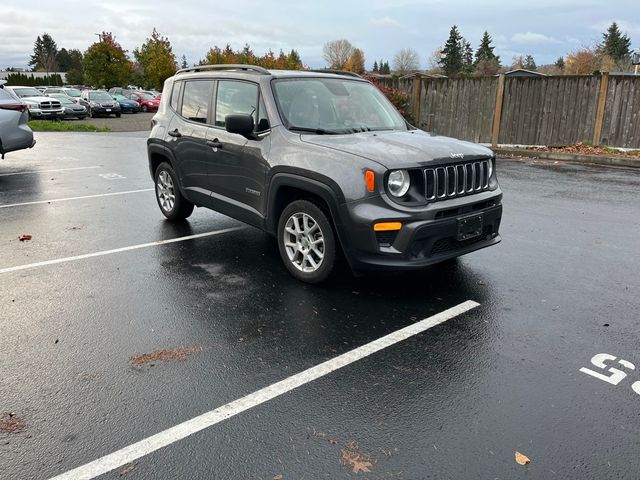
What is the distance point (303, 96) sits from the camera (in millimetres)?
5457

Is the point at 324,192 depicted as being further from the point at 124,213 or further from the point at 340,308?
the point at 124,213

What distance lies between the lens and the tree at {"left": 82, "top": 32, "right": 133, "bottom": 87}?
2151 inches

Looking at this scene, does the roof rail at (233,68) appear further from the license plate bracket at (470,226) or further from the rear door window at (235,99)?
the license plate bracket at (470,226)

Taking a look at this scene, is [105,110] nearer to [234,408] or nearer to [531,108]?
[531,108]

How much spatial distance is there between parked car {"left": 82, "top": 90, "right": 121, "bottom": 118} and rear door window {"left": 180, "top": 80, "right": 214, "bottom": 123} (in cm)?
2977

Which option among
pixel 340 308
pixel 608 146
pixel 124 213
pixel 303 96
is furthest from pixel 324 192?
pixel 608 146

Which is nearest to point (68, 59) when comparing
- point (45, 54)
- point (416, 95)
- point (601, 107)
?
point (45, 54)

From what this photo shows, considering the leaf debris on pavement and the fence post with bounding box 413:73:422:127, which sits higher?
the fence post with bounding box 413:73:422:127

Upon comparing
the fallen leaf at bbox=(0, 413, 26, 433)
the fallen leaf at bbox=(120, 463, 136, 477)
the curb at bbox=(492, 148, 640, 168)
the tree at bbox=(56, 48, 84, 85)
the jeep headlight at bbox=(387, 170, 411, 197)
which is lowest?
the fallen leaf at bbox=(0, 413, 26, 433)

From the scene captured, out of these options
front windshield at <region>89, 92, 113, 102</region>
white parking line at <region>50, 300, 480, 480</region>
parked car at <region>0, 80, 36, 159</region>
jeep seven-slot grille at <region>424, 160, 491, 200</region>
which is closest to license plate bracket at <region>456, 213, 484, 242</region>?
jeep seven-slot grille at <region>424, 160, 491, 200</region>

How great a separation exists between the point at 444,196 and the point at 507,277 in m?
1.24

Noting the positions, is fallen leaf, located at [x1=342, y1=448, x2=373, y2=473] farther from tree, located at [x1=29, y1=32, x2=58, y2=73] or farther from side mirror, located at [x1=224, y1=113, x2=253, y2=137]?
tree, located at [x1=29, y1=32, x2=58, y2=73]

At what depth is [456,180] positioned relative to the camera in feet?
15.5

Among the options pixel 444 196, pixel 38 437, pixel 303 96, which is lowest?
pixel 38 437
